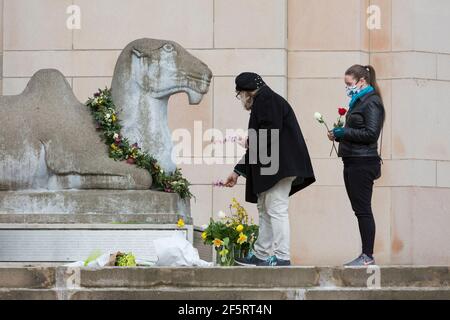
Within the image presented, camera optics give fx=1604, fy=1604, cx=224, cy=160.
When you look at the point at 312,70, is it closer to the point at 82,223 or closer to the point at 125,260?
the point at 82,223

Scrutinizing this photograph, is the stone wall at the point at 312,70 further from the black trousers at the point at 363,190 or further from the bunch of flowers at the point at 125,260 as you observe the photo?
the bunch of flowers at the point at 125,260

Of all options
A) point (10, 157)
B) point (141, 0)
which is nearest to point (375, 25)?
point (141, 0)

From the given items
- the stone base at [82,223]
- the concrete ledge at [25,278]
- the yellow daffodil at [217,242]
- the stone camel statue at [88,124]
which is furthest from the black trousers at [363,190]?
the concrete ledge at [25,278]

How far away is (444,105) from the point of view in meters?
19.8

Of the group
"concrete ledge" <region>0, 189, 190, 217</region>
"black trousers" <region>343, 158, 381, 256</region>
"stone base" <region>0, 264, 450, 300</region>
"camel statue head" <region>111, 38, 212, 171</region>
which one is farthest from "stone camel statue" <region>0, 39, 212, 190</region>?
"stone base" <region>0, 264, 450, 300</region>

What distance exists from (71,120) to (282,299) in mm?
3803

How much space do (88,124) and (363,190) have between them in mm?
3107

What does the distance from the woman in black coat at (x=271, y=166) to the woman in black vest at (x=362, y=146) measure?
36cm

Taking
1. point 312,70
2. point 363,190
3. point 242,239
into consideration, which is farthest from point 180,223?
point 312,70

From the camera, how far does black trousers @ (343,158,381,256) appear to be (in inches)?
530

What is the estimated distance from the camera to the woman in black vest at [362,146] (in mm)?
13469

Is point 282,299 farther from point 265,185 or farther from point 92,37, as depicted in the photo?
point 92,37
